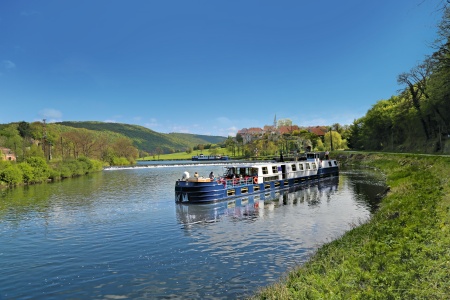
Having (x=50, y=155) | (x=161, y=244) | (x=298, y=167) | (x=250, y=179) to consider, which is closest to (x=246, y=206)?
(x=250, y=179)

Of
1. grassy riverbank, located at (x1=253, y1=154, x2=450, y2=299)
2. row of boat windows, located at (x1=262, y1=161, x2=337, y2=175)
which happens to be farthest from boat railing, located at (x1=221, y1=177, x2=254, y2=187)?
grassy riverbank, located at (x1=253, y1=154, x2=450, y2=299)

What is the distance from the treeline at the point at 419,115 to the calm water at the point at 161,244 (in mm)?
21672

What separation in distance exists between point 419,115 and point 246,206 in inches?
2329

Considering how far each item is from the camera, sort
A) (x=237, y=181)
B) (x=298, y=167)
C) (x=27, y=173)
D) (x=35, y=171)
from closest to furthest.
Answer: (x=237, y=181)
(x=298, y=167)
(x=27, y=173)
(x=35, y=171)

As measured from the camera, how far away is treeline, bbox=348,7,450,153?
44.2m

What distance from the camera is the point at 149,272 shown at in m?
15.2

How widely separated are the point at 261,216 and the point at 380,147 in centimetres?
9399

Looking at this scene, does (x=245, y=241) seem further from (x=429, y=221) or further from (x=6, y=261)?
(x=6, y=261)

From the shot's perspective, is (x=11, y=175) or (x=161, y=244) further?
(x=11, y=175)

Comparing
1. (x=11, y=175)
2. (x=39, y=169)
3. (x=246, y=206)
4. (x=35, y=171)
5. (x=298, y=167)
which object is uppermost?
(x=39, y=169)

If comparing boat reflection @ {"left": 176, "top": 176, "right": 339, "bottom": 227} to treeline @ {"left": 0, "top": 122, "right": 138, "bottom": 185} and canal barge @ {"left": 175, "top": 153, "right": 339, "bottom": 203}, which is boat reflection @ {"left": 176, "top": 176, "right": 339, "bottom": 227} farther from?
treeline @ {"left": 0, "top": 122, "right": 138, "bottom": 185}

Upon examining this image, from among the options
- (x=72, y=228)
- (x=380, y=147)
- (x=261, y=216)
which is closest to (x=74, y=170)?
(x=72, y=228)

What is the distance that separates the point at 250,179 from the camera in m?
40.5

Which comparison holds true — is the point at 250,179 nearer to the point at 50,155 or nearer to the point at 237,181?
the point at 237,181
